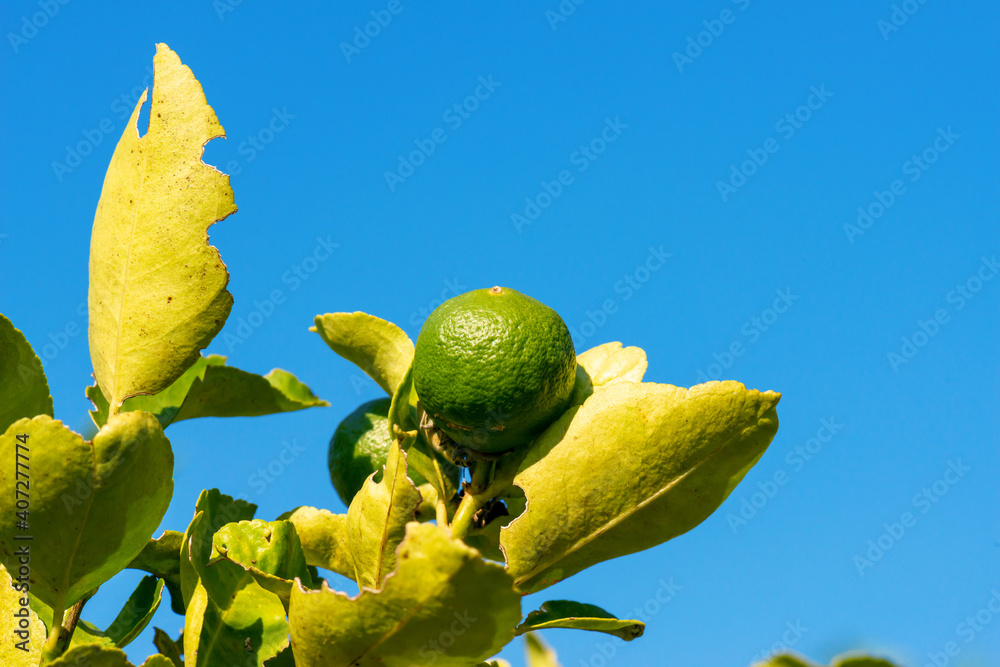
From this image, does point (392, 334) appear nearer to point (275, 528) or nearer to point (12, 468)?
point (275, 528)

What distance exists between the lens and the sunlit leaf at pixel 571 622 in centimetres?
155

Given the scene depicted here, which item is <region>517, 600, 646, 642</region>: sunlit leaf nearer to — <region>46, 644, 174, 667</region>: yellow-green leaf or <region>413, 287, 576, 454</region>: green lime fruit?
<region>413, 287, 576, 454</region>: green lime fruit

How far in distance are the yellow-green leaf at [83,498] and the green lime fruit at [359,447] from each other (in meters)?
0.59

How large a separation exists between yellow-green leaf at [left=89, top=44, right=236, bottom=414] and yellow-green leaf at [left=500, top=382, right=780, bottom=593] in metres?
0.71

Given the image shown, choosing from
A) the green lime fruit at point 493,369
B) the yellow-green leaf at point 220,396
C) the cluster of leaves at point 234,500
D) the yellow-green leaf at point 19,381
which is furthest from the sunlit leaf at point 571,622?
the yellow-green leaf at point 19,381

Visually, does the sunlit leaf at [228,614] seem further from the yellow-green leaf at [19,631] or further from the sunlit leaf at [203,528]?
the yellow-green leaf at [19,631]

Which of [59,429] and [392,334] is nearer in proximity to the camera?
[59,429]

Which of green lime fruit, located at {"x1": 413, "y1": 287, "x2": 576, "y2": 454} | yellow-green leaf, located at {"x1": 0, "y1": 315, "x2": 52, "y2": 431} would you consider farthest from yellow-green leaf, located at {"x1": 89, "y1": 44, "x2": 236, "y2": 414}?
green lime fruit, located at {"x1": 413, "y1": 287, "x2": 576, "y2": 454}

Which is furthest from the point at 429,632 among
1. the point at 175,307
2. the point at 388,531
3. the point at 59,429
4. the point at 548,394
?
the point at 175,307

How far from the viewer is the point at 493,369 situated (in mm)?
1611

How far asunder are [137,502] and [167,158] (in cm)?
64

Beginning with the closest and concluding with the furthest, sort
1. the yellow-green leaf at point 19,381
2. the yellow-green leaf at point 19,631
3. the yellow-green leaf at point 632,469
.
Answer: the yellow-green leaf at point 632,469, the yellow-green leaf at point 19,631, the yellow-green leaf at point 19,381

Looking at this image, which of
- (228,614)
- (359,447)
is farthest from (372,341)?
(228,614)

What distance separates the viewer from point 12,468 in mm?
1391
